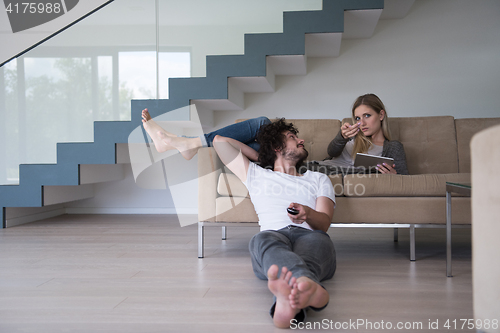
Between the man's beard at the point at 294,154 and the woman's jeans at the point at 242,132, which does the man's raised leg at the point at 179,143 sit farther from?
the man's beard at the point at 294,154

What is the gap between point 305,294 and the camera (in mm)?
1064

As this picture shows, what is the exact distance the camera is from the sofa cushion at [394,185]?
1955 millimetres

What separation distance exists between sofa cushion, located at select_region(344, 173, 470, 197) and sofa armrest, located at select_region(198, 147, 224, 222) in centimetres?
71

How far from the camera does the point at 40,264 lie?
1.95 meters

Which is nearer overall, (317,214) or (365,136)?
(317,214)

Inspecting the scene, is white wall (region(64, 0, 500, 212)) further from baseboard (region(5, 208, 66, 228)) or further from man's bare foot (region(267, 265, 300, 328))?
man's bare foot (region(267, 265, 300, 328))

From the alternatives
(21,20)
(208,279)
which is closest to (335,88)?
(208,279)

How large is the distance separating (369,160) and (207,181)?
0.98 metres

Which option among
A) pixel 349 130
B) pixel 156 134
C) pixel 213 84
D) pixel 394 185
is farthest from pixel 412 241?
pixel 213 84

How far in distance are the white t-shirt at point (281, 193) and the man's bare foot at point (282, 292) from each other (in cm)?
52

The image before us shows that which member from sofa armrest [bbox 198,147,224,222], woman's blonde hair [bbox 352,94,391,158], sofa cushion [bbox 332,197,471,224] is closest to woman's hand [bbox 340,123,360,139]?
woman's blonde hair [bbox 352,94,391,158]

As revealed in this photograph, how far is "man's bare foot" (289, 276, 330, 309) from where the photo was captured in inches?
41.5

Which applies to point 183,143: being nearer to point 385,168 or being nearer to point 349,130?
point 349,130

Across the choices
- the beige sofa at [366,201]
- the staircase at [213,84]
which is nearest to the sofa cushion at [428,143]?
the beige sofa at [366,201]
